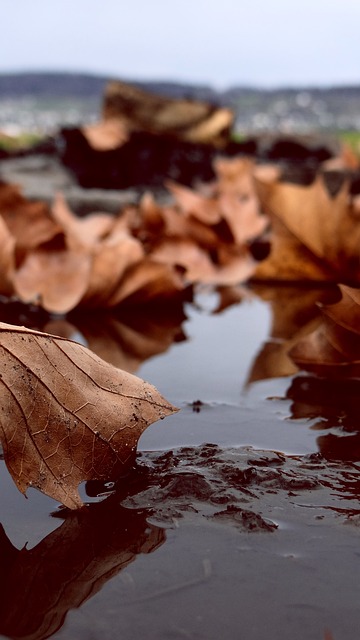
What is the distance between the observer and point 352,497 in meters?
0.70

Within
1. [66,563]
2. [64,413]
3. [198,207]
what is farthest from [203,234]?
[66,563]

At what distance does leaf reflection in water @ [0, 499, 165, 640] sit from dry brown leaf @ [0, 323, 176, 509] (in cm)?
3

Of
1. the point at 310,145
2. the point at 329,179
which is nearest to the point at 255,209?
the point at 329,179

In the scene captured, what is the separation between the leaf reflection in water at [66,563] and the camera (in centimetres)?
52

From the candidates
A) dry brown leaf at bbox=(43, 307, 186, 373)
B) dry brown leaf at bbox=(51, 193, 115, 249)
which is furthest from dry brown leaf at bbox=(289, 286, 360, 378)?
dry brown leaf at bbox=(51, 193, 115, 249)

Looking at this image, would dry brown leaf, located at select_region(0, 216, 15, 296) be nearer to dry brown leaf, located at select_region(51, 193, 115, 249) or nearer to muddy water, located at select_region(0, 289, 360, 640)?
dry brown leaf, located at select_region(51, 193, 115, 249)

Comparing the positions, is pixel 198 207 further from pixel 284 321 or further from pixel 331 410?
pixel 331 410

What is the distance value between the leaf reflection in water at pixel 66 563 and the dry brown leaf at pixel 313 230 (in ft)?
3.59

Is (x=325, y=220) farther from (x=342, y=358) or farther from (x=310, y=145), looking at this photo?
(x=310, y=145)

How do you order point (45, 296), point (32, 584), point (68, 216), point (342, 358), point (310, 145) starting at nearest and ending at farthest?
point (32, 584)
point (342, 358)
point (45, 296)
point (68, 216)
point (310, 145)

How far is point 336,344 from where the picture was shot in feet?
3.36

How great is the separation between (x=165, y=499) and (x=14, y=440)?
4.8 inches

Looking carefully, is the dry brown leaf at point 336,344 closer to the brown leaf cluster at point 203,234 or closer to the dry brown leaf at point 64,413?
the dry brown leaf at point 64,413

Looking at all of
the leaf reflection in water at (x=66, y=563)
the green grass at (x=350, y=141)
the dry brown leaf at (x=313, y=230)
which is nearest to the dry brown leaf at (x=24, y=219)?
the dry brown leaf at (x=313, y=230)
